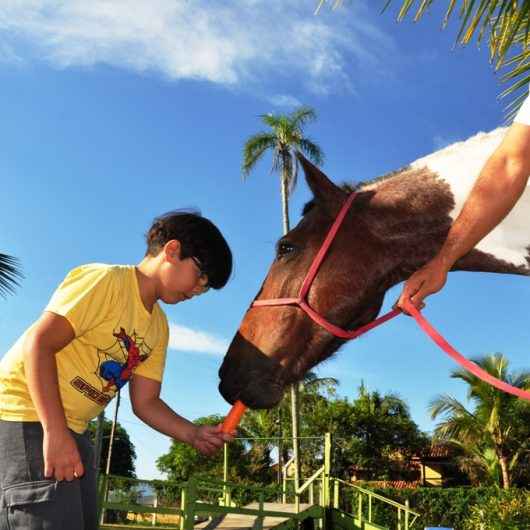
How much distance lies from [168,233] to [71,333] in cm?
65

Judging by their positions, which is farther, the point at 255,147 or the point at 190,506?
the point at 255,147

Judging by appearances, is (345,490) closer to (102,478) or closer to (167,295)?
(102,478)

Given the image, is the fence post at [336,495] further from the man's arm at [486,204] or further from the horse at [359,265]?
the man's arm at [486,204]

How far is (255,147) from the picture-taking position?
27.5 m

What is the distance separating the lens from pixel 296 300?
2.83 m

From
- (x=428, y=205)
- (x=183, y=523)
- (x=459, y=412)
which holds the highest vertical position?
(x=459, y=412)

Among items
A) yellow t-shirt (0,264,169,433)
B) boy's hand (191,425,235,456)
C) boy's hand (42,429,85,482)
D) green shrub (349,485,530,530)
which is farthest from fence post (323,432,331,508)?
boy's hand (42,429,85,482)

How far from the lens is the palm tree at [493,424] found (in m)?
27.1

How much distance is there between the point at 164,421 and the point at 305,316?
90 centimetres

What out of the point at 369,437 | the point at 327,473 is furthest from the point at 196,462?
the point at 327,473

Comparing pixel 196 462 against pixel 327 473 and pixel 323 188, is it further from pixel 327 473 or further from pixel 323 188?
pixel 323 188

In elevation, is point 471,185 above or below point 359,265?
above

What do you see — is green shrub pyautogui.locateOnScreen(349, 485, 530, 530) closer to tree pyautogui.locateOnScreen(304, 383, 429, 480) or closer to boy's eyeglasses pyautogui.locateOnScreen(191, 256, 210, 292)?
tree pyautogui.locateOnScreen(304, 383, 429, 480)

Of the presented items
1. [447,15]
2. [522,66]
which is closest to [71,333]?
[447,15]
